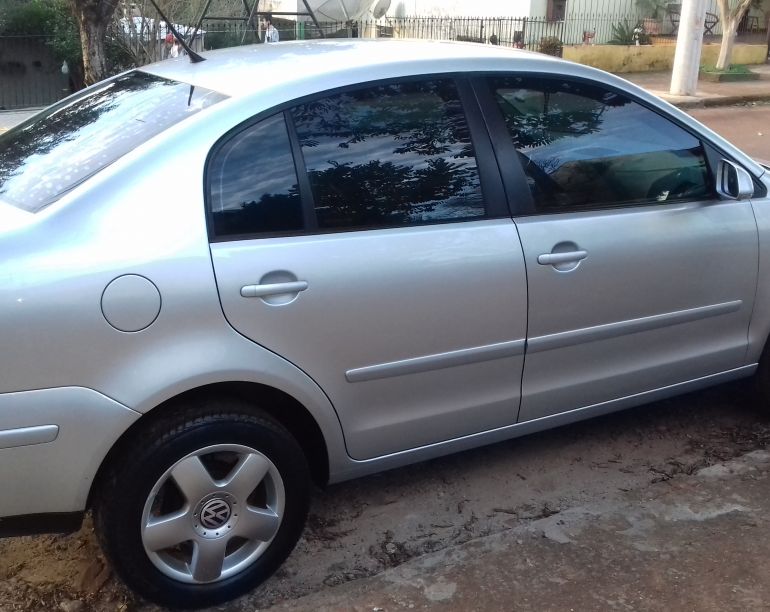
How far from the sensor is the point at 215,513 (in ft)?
8.82

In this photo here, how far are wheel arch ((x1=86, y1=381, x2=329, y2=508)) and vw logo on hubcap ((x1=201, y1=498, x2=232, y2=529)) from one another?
31 cm

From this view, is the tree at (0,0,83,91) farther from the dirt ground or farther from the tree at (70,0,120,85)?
the dirt ground

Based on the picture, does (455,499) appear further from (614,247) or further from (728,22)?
(728,22)

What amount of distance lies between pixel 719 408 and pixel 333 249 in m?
2.51

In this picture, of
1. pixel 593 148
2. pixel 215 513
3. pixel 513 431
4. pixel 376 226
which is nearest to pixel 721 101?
pixel 593 148

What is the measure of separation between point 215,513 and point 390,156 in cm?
134

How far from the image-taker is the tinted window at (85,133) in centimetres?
274

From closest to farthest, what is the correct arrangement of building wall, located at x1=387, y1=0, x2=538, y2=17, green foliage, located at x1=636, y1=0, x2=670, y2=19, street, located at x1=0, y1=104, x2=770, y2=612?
1. street, located at x1=0, y1=104, x2=770, y2=612
2. building wall, located at x1=387, y1=0, x2=538, y2=17
3. green foliage, located at x1=636, y1=0, x2=670, y2=19

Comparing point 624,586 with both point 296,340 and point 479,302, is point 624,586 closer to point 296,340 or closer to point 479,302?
point 479,302

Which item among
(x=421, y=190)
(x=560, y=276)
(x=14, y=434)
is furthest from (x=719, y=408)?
(x=14, y=434)

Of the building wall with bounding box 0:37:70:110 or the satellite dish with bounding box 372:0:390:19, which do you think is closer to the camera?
the building wall with bounding box 0:37:70:110

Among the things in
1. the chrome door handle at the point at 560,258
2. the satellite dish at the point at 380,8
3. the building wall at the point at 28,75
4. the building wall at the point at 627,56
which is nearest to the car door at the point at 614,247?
the chrome door handle at the point at 560,258

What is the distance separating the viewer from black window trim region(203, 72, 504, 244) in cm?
269

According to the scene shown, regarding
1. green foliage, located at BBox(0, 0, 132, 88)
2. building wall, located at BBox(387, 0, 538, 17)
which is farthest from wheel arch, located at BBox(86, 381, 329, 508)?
building wall, located at BBox(387, 0, 538, 17)
